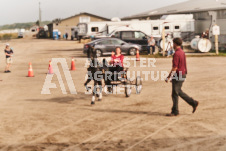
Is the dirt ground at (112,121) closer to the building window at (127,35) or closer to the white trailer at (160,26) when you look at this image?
the building window at (127,35)

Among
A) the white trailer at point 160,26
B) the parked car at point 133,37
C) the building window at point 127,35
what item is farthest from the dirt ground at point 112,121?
the white trailer at point 160,26

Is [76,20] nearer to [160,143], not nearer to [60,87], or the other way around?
[60,87]

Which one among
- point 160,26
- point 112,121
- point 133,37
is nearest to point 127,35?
point 133,37

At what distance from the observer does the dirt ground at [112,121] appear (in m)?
8.12

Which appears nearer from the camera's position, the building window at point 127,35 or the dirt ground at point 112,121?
the dirt ground at point 112,121

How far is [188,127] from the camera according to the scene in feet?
30.5

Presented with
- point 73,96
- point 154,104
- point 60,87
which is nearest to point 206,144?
point 154,104

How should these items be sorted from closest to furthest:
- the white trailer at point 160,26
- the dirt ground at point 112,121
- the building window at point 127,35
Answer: the dirt ground at point 112,121, the building window at point 127,35, the white trailer at point 160,26

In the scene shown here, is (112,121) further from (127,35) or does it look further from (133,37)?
(127,35)

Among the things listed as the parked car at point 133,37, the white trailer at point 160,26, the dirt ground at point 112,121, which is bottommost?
the dirt ground at point 112,121

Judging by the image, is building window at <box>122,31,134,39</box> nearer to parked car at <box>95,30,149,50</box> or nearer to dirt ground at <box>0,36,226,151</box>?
parked car at <box>95,30,149,50</box>

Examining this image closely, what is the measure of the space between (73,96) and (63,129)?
180 inches

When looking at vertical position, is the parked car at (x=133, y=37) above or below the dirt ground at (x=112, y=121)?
above

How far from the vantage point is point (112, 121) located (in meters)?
10.1
